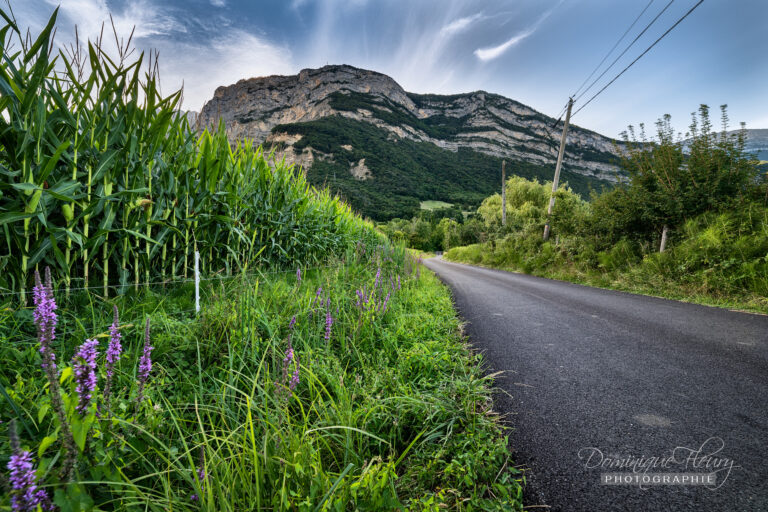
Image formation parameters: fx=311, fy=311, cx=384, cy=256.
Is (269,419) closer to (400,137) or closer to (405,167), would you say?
(405,167)

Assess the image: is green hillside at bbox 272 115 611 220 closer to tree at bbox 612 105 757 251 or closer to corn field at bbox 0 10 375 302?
tree at bbox 612 105 757 251

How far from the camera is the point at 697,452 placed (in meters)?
1.52

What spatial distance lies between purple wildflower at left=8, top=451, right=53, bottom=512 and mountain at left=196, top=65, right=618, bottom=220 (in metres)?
42.0

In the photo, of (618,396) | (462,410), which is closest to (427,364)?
(462,410)

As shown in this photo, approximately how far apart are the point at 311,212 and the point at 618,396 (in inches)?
170

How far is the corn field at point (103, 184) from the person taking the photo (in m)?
1.83

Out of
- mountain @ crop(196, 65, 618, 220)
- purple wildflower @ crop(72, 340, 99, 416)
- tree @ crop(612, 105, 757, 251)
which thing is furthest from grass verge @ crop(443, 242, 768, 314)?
mountain @ crop(196, 65, 618, 220)

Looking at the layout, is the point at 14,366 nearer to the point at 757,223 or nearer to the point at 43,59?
the point at 43,59

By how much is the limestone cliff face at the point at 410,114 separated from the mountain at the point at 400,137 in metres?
0.50

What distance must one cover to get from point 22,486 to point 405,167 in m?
92.8

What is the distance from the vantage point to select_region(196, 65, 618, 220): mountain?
78438 mm

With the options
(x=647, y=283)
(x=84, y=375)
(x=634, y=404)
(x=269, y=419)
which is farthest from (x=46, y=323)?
(x=647, y=283)

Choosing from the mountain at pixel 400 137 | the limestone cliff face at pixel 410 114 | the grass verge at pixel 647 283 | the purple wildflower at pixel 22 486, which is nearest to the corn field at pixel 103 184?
the purple wildflower at pixel 22 486

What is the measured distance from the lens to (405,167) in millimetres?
89500
